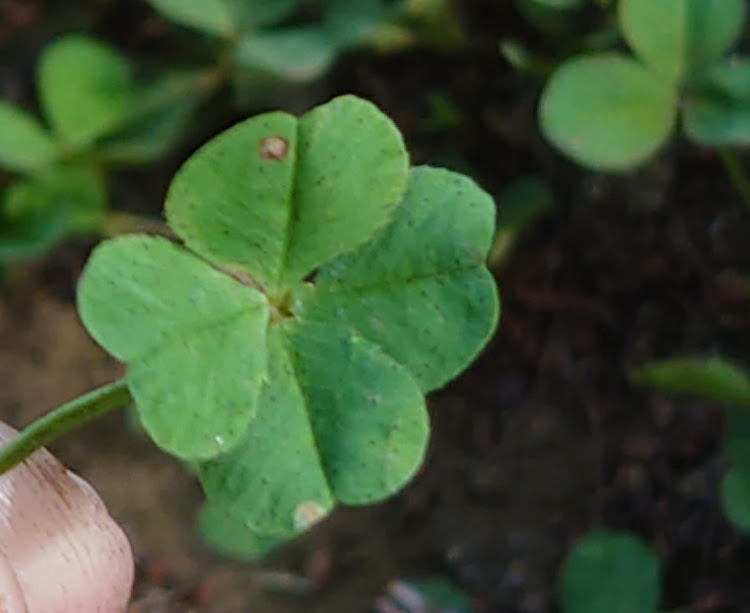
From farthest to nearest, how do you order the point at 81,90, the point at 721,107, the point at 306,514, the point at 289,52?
1. the point at 81,90
2. the point at 289,52
3. the point at 721,107
4. the point at 306,514

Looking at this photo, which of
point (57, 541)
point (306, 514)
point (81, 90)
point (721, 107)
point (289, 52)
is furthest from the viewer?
point (81, 90)

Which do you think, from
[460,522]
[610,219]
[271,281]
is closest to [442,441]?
[460,522]

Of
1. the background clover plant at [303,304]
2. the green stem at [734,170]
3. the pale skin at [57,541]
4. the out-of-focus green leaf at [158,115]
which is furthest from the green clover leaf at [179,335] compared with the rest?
the out-of-focus green leaf at [158,115]

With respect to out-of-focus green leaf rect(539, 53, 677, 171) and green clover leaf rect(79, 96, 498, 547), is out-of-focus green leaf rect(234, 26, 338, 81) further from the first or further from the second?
green clover leaf rect(79, 96, 498, 547)

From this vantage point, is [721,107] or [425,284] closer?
→ [425,284]

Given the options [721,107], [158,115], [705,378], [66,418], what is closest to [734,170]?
[721,107]

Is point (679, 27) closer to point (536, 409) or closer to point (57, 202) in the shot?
point (536, 409)
